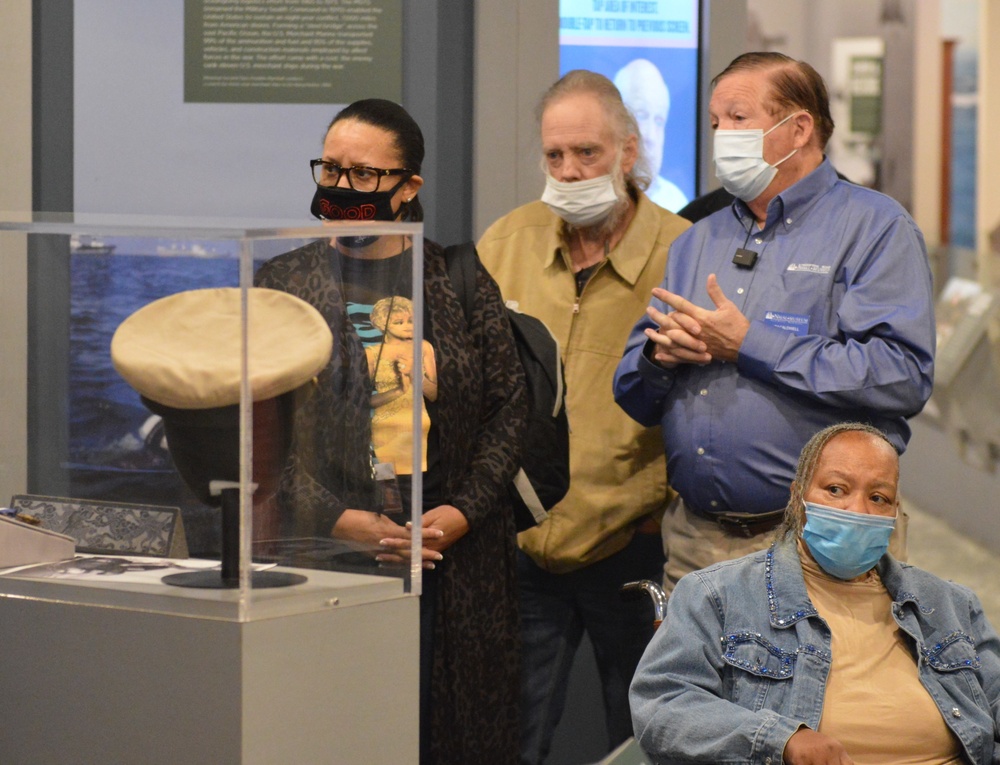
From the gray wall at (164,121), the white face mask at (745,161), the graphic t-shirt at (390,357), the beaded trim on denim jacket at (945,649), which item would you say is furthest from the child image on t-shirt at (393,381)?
the gray wall at (164,121)

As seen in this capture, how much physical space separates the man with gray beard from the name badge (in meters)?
0.51

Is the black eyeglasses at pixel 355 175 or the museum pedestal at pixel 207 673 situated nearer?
the museum pedestal at pixel 207 673

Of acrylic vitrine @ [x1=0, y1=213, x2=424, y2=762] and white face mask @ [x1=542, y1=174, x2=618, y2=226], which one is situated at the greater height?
white face mask @ [x1=542, y1=174, x2=618, y2=226]

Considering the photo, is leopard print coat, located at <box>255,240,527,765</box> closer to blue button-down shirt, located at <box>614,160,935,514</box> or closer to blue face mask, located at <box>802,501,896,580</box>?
blue button-down shirt, located at <box>614,160,935,514</box>

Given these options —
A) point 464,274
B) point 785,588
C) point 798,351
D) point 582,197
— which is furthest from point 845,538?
point 582,197

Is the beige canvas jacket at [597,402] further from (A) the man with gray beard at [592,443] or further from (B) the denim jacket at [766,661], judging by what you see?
(B) the denim jacket at [766,661]

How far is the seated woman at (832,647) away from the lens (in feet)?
7.50

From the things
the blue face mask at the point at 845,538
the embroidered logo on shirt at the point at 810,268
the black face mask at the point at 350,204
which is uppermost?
the black face mask at the point at 350,204

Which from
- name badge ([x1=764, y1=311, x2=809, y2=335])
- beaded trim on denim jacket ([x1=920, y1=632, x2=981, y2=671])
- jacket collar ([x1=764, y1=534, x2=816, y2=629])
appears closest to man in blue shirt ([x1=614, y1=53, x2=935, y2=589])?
name badge ([x1=764, y1=311, x2=809, y2=335])

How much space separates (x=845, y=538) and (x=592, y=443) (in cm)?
111

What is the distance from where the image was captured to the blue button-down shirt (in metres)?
2.85

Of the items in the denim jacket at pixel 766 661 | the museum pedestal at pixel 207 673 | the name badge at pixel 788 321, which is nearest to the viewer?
the museum pedestal at pixel 207 673

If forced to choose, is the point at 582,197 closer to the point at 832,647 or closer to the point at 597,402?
the point at 597,402

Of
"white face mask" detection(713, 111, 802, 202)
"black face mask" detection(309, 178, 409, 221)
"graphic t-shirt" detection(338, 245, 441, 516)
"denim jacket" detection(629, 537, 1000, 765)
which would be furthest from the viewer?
"white face mask" detection(713, 111, 802, 202)
